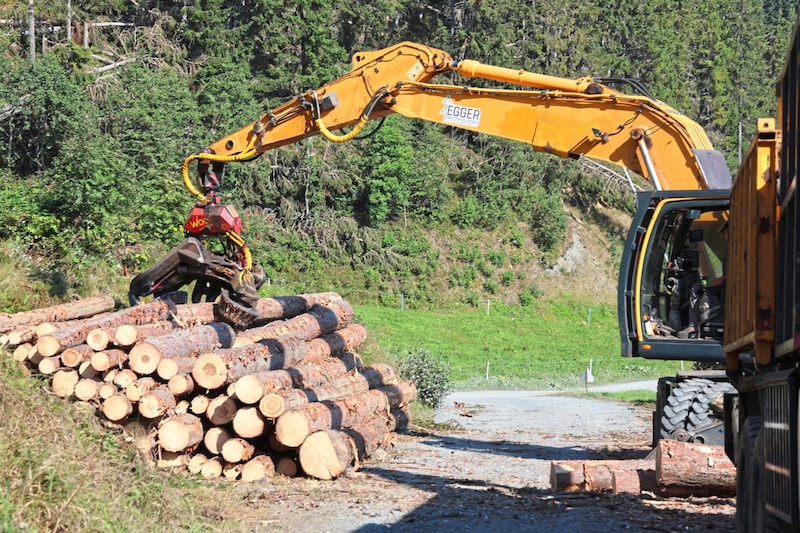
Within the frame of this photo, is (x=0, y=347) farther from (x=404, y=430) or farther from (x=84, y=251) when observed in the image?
(x=84, y=251)

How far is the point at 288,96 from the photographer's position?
47188 millimetres

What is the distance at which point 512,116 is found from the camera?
1269 cm

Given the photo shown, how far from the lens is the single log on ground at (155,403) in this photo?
10.2 m

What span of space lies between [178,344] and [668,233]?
198 inches

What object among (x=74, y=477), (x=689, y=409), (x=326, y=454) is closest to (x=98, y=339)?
(x=326, y=454)

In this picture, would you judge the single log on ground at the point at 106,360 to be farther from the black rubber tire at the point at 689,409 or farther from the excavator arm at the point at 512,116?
the black rubber tire at the point at 689,409

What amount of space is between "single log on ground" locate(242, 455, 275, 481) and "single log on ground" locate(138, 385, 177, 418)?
3.16ft

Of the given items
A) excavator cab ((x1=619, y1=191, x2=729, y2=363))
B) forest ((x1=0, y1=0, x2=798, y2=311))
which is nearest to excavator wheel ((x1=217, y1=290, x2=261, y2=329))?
excavator cab ((x1=619, y1=191, x2=729, y2=363))

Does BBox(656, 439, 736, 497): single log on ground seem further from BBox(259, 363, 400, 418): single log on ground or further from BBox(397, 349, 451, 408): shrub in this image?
BBox(397, 349, 451, 408): shrub

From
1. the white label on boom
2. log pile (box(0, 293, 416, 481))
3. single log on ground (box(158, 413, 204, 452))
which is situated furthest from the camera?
the white label on boom

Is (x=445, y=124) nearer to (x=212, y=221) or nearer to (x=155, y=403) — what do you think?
(x=212, y=221)

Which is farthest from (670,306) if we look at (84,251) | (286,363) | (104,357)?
(84,251)

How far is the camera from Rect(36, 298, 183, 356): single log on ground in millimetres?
10750

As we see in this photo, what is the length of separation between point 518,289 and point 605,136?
108 feet
